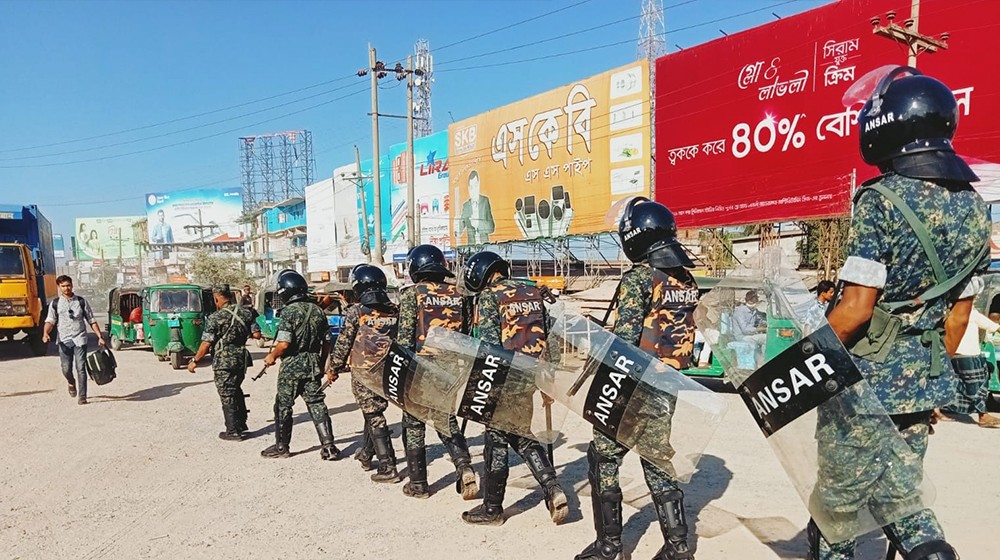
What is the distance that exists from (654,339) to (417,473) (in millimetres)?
2468

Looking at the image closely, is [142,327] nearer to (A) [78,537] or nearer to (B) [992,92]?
(A) [78,537]

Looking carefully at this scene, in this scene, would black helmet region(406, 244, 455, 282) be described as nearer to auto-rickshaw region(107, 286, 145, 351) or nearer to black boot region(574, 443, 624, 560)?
black boot region(574, 443, 624, 560)

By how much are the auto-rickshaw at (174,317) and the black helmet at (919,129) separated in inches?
571

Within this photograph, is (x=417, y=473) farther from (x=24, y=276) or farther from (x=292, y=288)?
(x=24, y=276)

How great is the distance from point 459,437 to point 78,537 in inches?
106

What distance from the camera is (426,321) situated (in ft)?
16.5

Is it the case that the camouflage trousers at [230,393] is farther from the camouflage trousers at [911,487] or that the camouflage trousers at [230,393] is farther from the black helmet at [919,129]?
the black helmet at [919,129]

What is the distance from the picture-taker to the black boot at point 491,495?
176 inches

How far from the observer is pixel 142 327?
630 inches

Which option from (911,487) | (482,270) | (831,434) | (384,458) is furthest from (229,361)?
(911,487)

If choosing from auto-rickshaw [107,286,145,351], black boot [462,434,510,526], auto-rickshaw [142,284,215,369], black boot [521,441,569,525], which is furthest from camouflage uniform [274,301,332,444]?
auto-rickshaw [107,286,145,351]

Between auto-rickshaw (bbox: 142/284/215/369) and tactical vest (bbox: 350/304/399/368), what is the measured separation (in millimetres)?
10089

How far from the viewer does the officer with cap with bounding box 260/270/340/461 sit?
20.9ft

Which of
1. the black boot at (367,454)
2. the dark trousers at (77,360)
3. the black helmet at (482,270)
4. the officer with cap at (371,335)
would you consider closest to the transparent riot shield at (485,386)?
the black helmet at (482,270)
